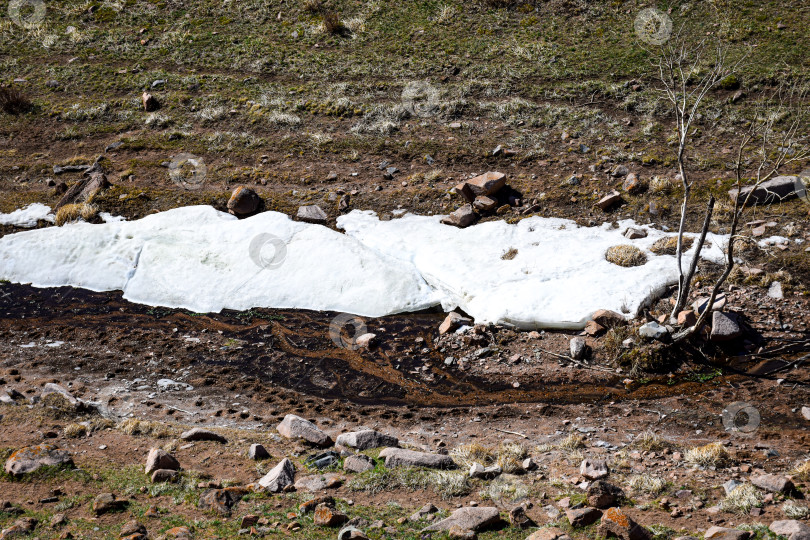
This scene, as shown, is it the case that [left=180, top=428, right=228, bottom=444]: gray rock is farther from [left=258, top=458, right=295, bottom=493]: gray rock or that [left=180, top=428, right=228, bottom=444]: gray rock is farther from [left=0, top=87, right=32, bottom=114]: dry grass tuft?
[left=0, top=87, right=32, bottom=114]: dry grass tuft

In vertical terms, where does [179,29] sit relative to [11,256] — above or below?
above

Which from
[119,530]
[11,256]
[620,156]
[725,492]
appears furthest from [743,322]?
[11,256]

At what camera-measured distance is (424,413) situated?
9.73 m

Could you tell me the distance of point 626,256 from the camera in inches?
487

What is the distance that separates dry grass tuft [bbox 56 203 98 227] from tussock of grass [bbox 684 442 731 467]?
1524cm

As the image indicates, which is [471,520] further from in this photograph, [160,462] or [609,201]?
[609,201]

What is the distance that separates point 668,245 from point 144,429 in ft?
35.2

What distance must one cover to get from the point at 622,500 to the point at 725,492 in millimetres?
1239

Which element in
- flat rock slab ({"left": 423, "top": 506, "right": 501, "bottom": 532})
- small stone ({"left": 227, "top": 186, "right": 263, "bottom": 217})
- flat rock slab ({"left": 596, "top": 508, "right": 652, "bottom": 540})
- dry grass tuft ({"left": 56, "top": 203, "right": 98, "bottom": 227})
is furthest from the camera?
dry grass tuft ({"left": 56, "top": 203, "right": 98, "bottom": 227})

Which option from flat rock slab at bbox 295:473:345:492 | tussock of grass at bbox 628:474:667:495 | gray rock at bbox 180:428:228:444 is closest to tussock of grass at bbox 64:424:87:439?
gray rock at bbox 180:428:228:444

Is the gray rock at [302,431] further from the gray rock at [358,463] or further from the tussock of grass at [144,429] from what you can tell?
the tussock of grass at [144,429]

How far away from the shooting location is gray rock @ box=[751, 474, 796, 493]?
664 cm

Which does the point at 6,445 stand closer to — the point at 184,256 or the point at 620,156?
the point at 184,256

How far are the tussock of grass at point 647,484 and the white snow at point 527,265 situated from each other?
14.0 ft
